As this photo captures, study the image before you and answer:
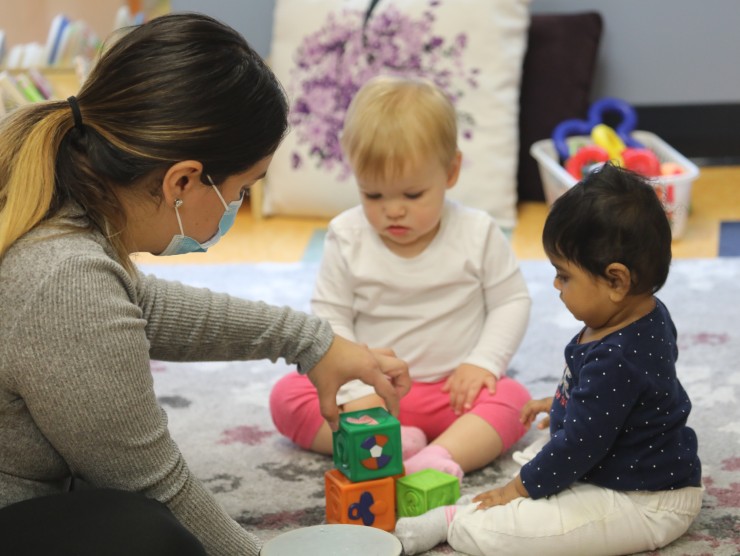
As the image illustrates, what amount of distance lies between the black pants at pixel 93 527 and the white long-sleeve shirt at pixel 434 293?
596 mm

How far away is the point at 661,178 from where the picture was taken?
2.25m

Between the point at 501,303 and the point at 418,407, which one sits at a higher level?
the point at 501,303

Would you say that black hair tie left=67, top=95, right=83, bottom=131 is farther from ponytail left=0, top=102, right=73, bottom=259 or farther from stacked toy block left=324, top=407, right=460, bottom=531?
stacked toy block left=324, top=407, right=460, bottom=531

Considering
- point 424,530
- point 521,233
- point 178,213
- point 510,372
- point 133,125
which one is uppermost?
point 133,125

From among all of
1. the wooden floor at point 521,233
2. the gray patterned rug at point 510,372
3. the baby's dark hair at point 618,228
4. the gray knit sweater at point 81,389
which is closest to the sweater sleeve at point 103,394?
the gray knit sweater at point 81,389

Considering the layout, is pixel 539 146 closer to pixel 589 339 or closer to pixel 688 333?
pixel 688 333

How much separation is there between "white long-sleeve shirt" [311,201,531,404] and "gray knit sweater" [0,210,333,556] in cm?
50

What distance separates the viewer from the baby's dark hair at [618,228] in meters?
1.03

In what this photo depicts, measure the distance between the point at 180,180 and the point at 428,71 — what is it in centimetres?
163

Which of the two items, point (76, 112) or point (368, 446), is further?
point (368, 446)

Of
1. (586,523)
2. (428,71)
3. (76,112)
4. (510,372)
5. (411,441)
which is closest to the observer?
(76,112)

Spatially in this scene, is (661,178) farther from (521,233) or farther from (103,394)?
(103,394)

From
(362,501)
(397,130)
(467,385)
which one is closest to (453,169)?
(397,130)

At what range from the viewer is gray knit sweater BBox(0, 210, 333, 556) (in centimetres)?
88
